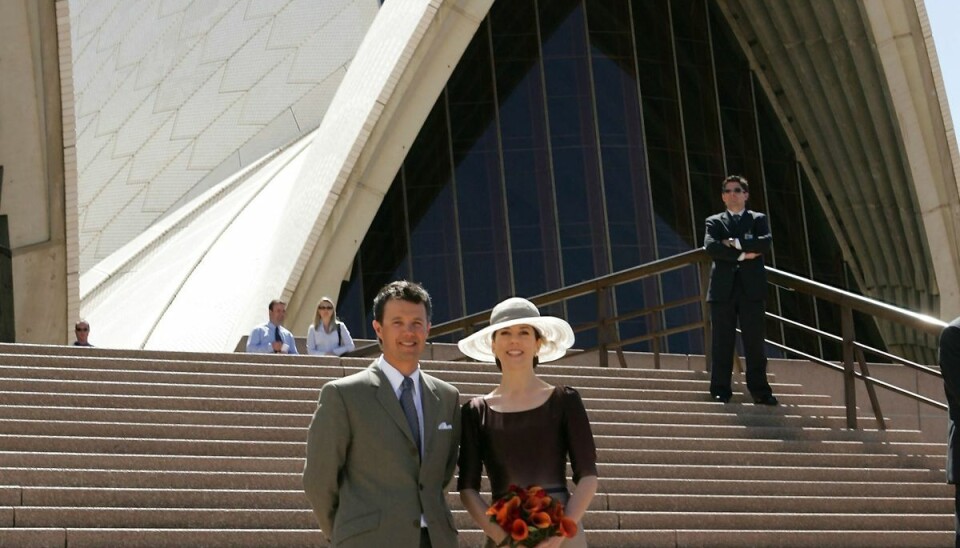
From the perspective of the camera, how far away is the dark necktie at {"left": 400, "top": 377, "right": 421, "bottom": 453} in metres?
5.04

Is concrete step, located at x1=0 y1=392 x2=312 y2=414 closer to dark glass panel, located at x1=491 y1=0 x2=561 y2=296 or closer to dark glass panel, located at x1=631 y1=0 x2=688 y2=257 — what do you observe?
dark glass panel, located at x1=491 y1=0 x2=561 y2=296

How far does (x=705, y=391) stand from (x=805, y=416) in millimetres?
701

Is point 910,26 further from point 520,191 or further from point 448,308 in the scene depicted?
point 448,308

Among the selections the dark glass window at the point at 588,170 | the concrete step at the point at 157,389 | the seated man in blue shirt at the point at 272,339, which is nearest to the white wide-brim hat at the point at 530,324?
the concrete step at the point at 157,389

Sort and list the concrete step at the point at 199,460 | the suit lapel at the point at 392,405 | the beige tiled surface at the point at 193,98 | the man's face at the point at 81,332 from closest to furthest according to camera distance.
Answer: the suit lapel at the point at 392,405 → the concrete step at the point at 199,460 → the man's face at the point at 81,332 → the beige tiled surface at the point at 193,98

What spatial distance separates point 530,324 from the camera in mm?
5266

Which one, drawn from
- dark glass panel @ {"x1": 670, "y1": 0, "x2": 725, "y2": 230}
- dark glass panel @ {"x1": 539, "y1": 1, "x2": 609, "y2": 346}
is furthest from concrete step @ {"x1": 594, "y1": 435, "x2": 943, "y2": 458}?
dark glass panel @ {"x1": 670, "y1": 0, "x2": 725, "y2": 230}

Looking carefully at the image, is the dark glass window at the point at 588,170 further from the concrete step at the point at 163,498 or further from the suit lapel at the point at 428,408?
the suit lapel at the point at 428,408

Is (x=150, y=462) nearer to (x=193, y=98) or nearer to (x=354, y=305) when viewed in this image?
(x=354, y=305)

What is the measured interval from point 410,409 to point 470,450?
283 millimetres

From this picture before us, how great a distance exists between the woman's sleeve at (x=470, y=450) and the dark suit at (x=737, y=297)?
513 centimetres

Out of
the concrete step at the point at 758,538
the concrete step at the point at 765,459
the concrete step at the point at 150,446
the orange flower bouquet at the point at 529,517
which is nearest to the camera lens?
the orange flower bouquet at the point at 529,517

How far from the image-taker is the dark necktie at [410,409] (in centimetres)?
504

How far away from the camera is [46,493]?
7340 millimetres
